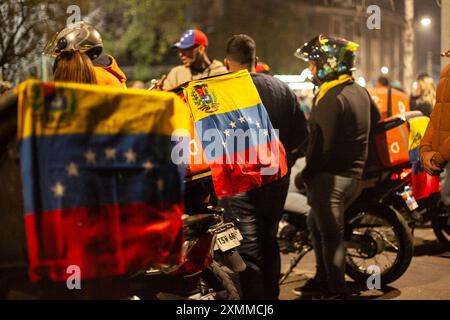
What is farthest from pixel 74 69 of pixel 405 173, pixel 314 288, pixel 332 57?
pixel 405 173

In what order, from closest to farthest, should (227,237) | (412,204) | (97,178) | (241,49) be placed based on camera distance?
(97,178) → (227,237) → (241,49) → (412,204)

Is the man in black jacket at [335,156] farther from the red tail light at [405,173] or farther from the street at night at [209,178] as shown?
the red tail light at [405,173]

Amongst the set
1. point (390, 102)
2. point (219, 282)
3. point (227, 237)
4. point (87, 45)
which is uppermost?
point (87, 45)

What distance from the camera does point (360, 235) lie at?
6.44m

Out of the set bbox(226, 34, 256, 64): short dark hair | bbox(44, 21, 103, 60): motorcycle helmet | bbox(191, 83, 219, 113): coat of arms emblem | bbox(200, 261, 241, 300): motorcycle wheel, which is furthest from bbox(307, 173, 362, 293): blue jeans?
bbox(44, 21, 103, 60): motorcycle helmet

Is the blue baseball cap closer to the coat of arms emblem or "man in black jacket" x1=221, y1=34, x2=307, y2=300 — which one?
"man in black jacket" x1=221, y1=34, x2=307, y2=300

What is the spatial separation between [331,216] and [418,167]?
1429 mm

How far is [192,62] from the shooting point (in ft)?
24.9

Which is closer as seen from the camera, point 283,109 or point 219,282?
point 219,282

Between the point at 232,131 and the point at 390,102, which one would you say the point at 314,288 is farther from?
the point at 390,102

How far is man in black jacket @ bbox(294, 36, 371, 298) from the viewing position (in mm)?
5691

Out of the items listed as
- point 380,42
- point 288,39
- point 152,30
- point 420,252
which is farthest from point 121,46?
point 380,42

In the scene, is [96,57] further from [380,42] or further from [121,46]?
[380,42]

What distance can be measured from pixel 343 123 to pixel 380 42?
70.3 m
